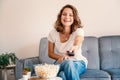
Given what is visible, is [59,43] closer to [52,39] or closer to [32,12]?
[52,39]

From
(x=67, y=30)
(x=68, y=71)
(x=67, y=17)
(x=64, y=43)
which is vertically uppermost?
(x=67, y=17)

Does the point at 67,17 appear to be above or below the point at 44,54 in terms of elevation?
above

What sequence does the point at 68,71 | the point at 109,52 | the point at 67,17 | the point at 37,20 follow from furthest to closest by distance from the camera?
the point at 37,20
the point at 109,52
the point at 67,17
the point at 68,71

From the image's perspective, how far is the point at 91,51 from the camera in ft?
11.0

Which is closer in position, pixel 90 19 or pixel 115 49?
pixel 115 49

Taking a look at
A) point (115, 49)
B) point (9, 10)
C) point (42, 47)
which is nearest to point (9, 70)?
point (42, 47)

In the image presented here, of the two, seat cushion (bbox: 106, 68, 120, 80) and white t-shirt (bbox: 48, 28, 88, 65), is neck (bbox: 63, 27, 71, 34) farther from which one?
seat cushion (bbox: 106, 68, 120, 80)

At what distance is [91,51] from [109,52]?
25 cm

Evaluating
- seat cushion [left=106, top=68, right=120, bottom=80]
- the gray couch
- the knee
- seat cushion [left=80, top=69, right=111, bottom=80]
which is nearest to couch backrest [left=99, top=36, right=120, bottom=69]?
the gray couch

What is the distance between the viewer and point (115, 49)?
3320 mm

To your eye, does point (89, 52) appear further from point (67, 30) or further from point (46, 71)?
point (46, 71)

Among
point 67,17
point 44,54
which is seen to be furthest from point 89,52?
point 67,17

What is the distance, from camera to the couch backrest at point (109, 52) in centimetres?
327

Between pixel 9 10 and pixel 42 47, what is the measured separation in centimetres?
87
